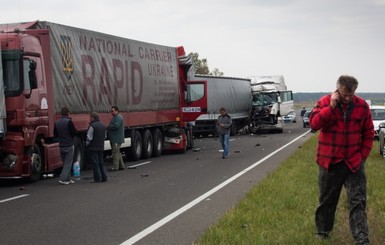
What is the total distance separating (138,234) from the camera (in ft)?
26.4

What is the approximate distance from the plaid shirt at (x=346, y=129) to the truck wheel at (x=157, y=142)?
55.7 ft

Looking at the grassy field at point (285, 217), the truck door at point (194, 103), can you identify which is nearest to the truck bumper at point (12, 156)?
the grassy field at point (285, 217)

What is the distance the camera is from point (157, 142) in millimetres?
23453

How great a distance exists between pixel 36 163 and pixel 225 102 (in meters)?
26.8

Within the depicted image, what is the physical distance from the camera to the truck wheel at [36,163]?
14562 millimetres

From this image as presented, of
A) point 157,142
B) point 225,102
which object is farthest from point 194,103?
point 225,102

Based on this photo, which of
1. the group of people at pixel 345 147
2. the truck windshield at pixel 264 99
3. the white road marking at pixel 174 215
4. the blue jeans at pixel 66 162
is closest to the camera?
the group of people at pixel 345 147

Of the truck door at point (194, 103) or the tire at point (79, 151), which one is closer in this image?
the tire at point (79, 151)

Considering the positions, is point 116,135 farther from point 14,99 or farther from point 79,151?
point 14,99

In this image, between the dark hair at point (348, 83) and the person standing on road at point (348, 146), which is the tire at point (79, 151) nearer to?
the person standing on road at point (348, 146)

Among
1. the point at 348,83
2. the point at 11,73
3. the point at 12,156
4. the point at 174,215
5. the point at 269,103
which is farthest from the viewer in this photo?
the point at 269,103

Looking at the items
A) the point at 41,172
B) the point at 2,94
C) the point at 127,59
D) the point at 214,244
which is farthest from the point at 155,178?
the point at 214,244

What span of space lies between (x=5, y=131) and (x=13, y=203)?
3.26 metres

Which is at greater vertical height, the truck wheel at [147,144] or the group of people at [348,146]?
the group of people at [348,146]
